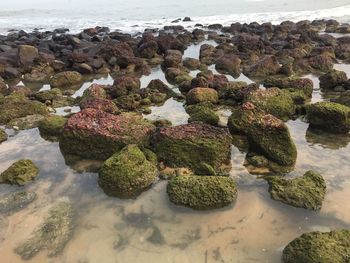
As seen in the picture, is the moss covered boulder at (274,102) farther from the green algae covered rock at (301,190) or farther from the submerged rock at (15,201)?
the submerged rock at (15,201)

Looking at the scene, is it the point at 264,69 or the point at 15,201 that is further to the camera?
the point at 264,69

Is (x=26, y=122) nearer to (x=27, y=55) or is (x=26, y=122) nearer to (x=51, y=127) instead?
(x=51, y=127)

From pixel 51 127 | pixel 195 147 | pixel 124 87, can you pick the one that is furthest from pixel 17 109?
pixel 195 147

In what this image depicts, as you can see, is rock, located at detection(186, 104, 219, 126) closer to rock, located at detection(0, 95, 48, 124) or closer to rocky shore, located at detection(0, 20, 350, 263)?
rocky shore, located at detection(0, 20, 350, 263)

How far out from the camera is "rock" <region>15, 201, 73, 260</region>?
5023 mm

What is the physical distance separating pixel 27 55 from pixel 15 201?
33.2 feet

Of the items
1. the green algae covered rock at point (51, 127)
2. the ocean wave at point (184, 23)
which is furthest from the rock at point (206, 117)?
the ocean wave at point (184, 23)

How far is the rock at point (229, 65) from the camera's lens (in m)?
13.4

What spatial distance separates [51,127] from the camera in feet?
27.2

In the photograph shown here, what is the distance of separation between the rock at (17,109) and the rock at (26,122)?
185mm

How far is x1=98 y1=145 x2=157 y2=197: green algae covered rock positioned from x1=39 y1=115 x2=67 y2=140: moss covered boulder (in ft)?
7.78

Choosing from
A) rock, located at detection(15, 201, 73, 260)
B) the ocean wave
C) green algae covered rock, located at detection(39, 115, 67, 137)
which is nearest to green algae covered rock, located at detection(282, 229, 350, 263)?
rock, located at detection(15, 201, 73, 260)

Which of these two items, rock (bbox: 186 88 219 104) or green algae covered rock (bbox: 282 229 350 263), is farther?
rock (bbox: 186 88 219 104)

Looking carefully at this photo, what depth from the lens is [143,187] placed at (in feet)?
20.4
